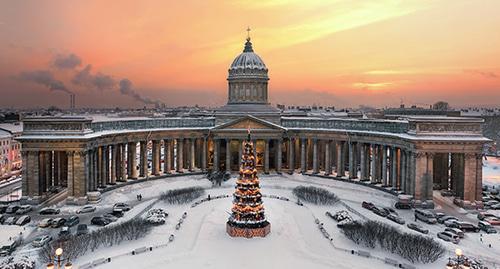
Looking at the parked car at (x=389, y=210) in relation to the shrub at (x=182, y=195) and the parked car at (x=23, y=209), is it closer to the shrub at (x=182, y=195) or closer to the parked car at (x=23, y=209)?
the shrub at (x=182, y=195)

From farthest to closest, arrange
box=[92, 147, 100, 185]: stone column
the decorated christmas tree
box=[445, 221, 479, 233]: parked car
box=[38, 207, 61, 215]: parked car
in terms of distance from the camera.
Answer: box=[92, 147, 100, 185]: stone column → box=[38, 207, 61, 215]: parked car → box=[445, 221, 479, 233]: parked car → the decorated christmas tree

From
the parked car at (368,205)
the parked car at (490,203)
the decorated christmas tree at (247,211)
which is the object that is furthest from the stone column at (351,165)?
the decorated christmas tree at (247,211)

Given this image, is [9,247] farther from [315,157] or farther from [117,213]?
[315,157]

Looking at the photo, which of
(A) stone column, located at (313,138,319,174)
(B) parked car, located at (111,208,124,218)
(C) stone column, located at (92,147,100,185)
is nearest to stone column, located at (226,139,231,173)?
(A) stone column, located at (313,138,319,174)

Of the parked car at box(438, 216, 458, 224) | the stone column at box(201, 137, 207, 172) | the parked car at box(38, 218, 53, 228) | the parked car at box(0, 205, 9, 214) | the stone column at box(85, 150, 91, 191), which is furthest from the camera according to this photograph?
the stone column at box(201, 137, 207, 172)

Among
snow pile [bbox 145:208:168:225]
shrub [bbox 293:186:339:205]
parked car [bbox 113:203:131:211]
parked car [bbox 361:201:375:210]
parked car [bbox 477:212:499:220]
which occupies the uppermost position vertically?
shrub [bbox 293:186:339:205]

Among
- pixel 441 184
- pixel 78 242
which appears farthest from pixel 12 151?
pixel 441 184

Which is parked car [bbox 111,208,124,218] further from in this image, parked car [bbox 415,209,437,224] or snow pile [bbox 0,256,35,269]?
parked car [bbox 415,209,437,224]
